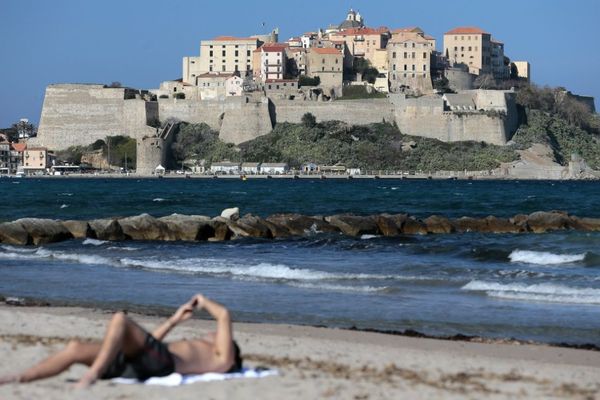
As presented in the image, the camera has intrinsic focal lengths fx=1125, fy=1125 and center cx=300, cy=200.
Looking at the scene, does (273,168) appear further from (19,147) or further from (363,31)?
(19,147)

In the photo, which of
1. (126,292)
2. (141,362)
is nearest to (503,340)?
(141,362)

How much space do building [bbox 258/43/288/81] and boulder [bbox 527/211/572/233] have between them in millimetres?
60759

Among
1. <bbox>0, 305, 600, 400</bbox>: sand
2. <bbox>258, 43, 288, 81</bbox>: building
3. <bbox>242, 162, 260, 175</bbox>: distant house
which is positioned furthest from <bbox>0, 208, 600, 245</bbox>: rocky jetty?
<bbox>258, 43, 288, 81</bbox>: building

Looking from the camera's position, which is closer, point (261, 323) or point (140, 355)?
point (140, 355)

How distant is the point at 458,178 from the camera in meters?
83.9

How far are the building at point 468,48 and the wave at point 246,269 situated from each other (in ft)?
256

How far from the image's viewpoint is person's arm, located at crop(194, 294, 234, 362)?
23.8ft

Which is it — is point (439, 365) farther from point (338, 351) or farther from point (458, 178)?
point (458, 178)

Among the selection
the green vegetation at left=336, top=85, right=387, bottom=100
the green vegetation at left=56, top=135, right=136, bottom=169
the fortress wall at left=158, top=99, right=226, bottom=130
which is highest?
the green vegetation at left=336, top=85, right=387, bottom=100

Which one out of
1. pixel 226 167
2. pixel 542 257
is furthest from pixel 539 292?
pixel 226 167

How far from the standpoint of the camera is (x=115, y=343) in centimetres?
682

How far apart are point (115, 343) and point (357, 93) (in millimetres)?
79320

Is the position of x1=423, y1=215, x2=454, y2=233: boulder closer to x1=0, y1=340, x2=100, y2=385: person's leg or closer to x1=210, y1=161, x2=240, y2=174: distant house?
x1=0, y1=340, x2=100, y2=385: person's leg

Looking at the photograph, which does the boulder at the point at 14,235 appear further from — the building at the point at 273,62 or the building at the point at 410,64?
the building at the point at 273,62
